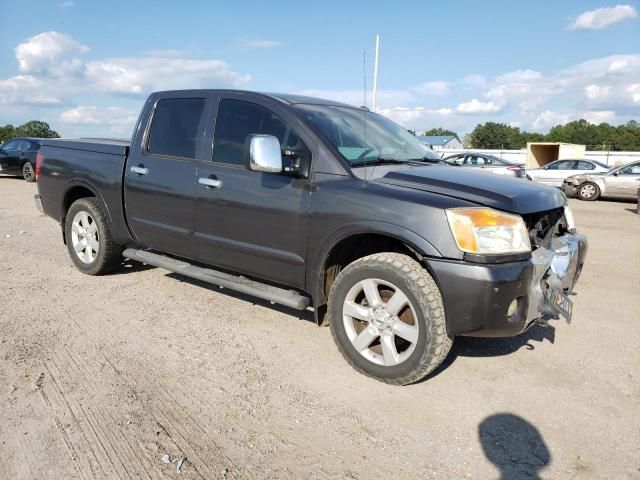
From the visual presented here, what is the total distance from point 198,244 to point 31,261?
10.5 ft

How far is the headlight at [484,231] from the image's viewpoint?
284cm

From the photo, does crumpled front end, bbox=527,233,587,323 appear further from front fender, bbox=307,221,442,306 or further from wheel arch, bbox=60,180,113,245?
wheel arch, bbox=60,180,113,245

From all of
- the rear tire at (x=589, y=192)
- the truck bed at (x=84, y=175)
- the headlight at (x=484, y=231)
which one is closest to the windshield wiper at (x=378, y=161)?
the headlight at (x=484, y=231)

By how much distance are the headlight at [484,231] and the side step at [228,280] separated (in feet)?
4.24

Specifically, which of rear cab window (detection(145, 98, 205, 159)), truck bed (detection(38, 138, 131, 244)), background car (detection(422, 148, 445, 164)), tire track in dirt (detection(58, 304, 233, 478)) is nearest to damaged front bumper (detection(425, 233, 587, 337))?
background car (detection(422, 148, 445, 164))

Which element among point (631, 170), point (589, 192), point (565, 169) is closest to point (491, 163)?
point (565, 169)

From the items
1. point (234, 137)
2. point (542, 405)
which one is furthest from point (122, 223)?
point (542, 405)

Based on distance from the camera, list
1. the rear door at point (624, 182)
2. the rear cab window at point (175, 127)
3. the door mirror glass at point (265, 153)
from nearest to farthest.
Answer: the door mirror glass at point (265, 153)
the rear cab window at point (175, 127)
the rear door at point (624, 182)

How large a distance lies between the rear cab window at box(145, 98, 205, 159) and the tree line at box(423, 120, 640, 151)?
77.8 metres

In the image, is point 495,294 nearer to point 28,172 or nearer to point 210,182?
point 210,182

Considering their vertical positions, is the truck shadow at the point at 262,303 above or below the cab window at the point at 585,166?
below

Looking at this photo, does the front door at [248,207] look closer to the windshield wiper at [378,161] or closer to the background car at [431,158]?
the windshield wiper at [378,161]

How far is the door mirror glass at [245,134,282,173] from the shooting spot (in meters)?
3.37

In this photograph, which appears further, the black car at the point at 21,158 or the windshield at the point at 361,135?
the black car at the point at 21,158
